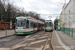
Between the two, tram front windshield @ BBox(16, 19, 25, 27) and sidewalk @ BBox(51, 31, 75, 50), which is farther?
tram front windshield @ BBox(16, 19, 25, 27)

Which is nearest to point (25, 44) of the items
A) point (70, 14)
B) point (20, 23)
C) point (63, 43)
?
point (63, 43)

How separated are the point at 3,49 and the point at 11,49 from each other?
0.61 m

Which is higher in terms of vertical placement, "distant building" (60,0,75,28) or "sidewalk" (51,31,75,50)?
"distant building" (60,0,75,28)

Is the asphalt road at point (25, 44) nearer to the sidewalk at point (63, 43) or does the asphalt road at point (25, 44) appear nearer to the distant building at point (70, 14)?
the sidewalk at point (63, 43)

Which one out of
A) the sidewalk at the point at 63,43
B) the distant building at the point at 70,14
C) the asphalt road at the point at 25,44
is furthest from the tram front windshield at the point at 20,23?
the distant building at the point at 70,14

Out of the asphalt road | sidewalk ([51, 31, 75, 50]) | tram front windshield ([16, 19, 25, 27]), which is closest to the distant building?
tram front windshield ([16, 19, 25, 27])

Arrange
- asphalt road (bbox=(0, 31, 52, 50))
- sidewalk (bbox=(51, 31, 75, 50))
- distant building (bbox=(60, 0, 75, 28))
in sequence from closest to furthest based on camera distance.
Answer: sidewalk (bbox=(51, 31, 75, 50)) → asphalt road (bbox=(0, 31, 52, 50)) → distant building (bbox=(60, 0, 75, 28))

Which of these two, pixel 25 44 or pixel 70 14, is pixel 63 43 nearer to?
pixel 25 44

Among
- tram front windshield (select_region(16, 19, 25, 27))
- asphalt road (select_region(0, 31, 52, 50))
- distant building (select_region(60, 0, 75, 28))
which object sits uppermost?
distant building (select_region(60, 0, 75, 28))

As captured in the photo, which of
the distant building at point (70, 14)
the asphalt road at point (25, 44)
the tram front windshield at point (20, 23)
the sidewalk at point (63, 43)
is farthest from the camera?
the distant building at point (70, 14)

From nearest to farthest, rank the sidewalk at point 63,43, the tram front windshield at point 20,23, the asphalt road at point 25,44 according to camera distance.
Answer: the sidewalk at point 63,43
the asphalt road at point 25,44
the tram front windshield at point 20,23

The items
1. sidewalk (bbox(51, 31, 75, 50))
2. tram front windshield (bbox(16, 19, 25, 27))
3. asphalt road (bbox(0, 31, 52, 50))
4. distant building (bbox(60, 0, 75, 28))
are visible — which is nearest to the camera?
sidewalk (bbox(51, 31, 75, 50))

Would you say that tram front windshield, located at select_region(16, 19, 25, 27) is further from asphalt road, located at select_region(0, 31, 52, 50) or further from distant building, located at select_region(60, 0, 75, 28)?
distant building, located at select_region(60, 0, 75, 28)

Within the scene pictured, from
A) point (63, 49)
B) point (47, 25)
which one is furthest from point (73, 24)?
point (63, 49)
